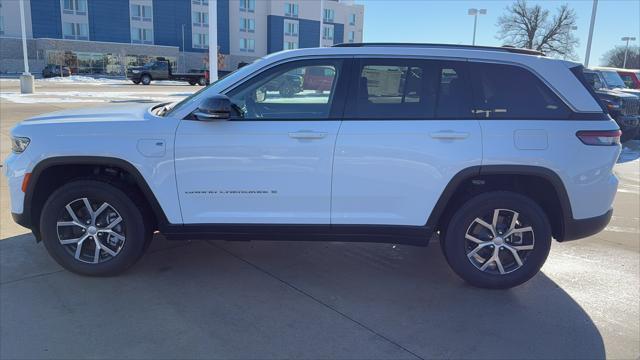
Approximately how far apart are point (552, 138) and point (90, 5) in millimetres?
67128

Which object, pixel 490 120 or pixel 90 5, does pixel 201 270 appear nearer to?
pixel 490 120

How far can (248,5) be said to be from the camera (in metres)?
71.4

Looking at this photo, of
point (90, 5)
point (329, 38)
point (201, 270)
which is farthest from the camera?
point (329, 38)

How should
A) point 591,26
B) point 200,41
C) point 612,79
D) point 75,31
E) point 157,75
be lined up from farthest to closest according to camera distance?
point 200,41, point 75,31, point 157,75, point 591,26, point 612,79

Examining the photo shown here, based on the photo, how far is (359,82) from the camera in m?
3.87

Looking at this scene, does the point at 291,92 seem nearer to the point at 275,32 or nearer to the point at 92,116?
the point at 92,116

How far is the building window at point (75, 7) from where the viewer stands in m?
59.4

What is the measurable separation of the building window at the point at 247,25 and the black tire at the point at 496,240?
72.2 m

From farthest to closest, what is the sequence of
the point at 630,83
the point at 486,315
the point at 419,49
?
the point at 630,83
the point at 419,49
the point at 486,315

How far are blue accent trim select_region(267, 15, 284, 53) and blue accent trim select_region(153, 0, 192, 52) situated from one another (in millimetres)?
11745

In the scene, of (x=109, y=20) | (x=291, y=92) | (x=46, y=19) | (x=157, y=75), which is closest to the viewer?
(x=291, y=92)

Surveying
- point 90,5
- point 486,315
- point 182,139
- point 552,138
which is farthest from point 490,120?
point 90,5

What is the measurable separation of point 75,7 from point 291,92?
216 feet

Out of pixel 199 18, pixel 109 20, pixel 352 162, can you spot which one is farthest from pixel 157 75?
pixel 352 162
